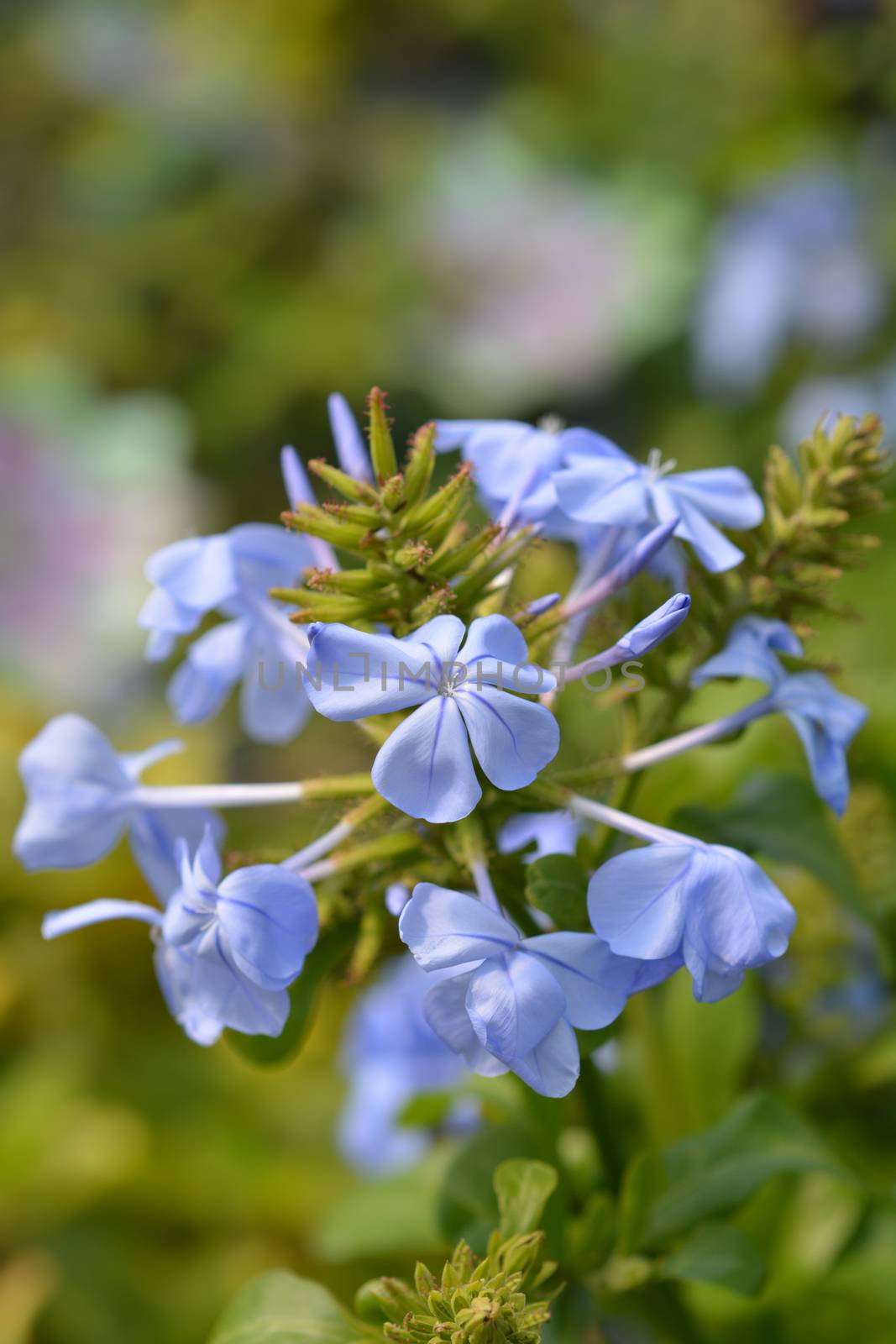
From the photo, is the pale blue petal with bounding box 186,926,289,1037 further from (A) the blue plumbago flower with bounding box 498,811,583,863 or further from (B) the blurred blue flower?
(B) the blurred blue flower

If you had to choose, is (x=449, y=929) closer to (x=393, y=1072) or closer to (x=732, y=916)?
(x=732, y=916)

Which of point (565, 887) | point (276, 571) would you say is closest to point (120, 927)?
point (276, 571)

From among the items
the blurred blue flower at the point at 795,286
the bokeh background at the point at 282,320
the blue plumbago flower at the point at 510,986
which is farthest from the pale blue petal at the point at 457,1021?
the blurred blue flower at the point at 795,286

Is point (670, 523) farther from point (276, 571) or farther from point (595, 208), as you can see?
point (595, 208)


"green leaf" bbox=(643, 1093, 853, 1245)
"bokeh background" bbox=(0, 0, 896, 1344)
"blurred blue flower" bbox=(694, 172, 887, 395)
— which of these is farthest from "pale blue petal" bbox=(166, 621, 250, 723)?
"blurred blue flower" bbox=(694, 172, 887, 395)

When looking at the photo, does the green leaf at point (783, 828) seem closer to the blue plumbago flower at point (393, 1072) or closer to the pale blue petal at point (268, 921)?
the pale blue petal at point (268, 921)

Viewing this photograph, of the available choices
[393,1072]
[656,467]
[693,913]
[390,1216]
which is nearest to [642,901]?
[693,913]
